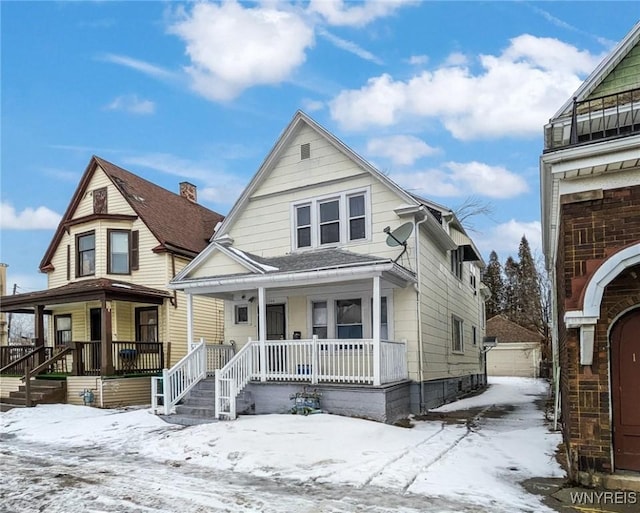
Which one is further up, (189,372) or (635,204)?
(635,204)

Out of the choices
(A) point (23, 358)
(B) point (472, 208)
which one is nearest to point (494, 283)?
(B) point (472, 208)

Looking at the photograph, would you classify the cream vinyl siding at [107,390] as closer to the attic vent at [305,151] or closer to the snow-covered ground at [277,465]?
the snow-covered ground at [277,465]

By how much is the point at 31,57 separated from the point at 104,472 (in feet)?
45.0

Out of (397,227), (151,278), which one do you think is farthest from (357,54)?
(151,278)

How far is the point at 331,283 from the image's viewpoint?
13211 millimetres

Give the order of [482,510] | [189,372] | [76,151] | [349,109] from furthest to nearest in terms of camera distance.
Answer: [76,151] → [349,109] → [189,372] → [482,510]

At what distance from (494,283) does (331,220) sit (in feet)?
173

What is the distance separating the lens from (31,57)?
16.0 meters

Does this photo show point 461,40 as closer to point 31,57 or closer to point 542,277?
point 31,57

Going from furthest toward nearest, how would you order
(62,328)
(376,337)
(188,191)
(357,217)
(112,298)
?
(188,191)
(62,328)
(112,298)
(357,217)
(376,337)

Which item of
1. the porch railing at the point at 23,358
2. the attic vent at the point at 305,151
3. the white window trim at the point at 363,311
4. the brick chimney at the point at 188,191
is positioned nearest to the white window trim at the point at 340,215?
the attic vent at the point at 305,151

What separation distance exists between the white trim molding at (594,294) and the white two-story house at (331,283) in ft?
16.8

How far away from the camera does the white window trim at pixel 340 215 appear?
45.3 ft

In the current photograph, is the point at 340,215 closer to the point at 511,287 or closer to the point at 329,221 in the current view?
the point at 329,221
